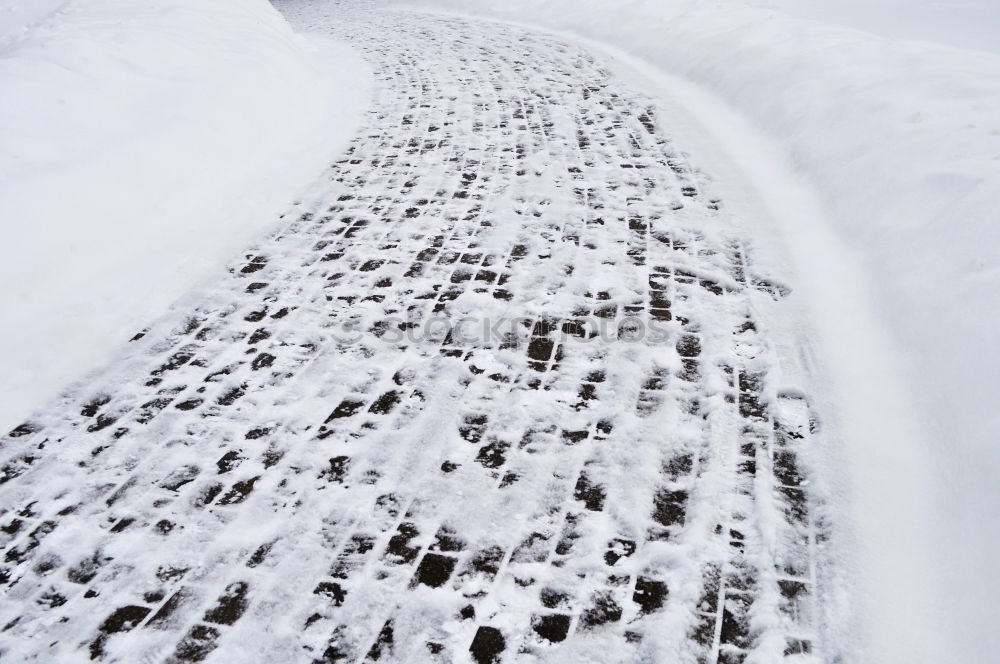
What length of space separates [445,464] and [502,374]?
24.3 inches

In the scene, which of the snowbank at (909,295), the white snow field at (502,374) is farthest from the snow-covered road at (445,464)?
the snowbank at (909,295)

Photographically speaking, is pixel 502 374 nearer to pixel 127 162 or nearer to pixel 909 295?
pixel 909 295

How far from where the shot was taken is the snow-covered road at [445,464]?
2.03 metres

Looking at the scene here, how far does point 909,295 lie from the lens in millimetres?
3254

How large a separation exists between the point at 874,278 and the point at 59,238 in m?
4.75

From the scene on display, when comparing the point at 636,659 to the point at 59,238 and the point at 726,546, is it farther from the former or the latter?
the point at 59,238

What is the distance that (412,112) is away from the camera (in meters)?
6.98

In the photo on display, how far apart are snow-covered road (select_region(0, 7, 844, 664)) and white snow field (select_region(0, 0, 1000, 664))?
1cm

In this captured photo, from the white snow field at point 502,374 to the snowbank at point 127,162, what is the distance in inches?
1.3

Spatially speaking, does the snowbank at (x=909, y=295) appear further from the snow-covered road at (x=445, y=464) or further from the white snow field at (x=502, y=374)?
the snow-covered road at (x=445, y=464)

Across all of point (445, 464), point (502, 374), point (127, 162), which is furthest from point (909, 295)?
point (127, 162)

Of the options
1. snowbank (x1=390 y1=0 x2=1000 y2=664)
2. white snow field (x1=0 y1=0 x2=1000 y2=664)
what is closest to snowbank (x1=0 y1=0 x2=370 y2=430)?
white snow field (x1=0 y1=0 x2=1000 y2=664)

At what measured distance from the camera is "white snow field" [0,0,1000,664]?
6.79 ft

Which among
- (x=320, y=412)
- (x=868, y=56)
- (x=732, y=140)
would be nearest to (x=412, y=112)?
(x=732, y=140)
